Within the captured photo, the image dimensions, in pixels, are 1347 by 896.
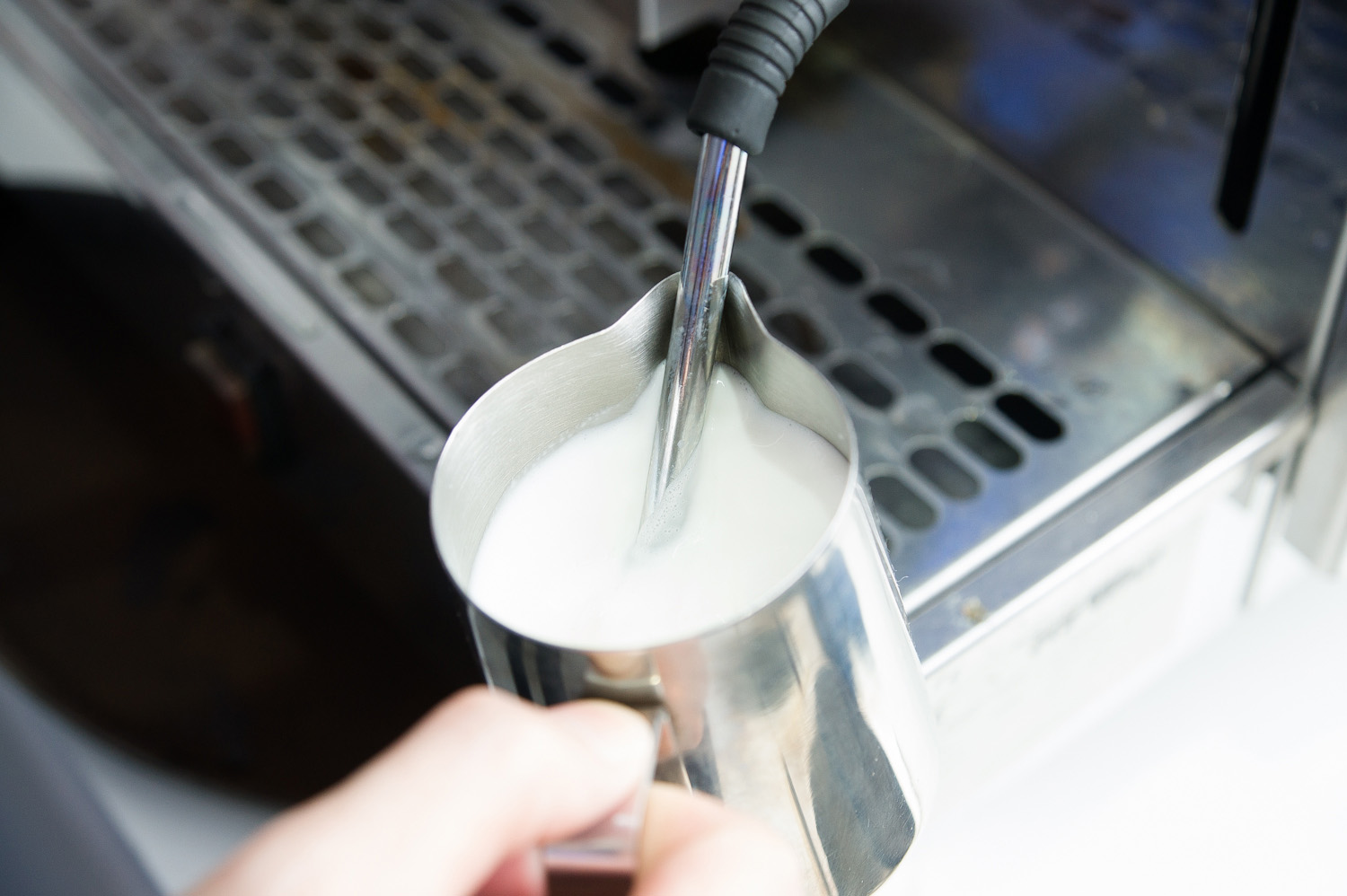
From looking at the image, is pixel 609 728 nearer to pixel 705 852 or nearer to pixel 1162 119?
pixel 705 852

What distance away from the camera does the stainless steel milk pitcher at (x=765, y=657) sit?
235mm

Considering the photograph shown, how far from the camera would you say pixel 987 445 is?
0.49m

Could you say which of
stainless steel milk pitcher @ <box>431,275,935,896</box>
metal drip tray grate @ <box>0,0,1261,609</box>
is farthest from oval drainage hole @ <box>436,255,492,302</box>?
stainless steel milk pitcher @ <box>431,275,935,896</box>

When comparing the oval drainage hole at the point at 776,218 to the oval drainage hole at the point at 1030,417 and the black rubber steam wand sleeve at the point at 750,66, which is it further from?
the black rubber steam wand sleeve at the point at 750,66

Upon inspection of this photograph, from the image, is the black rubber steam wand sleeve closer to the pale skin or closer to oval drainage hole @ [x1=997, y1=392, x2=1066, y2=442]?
the pale skin

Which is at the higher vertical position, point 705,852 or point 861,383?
point 705,852

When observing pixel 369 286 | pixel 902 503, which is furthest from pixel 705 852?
pixel 369 286

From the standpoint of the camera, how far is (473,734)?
0.76ft

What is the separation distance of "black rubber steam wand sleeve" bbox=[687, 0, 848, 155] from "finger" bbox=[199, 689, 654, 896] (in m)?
0.12

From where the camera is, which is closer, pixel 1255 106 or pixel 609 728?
pixel 609 728

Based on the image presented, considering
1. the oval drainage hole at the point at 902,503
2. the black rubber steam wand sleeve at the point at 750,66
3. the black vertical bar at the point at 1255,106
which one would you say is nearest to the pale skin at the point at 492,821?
the black rubber steam wand sleeve at the point at 750,66

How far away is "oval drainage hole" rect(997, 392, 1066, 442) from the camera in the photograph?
1.60 feet

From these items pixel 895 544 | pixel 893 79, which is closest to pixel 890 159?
pixel 893 79

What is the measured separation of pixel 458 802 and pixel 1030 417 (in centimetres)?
33
